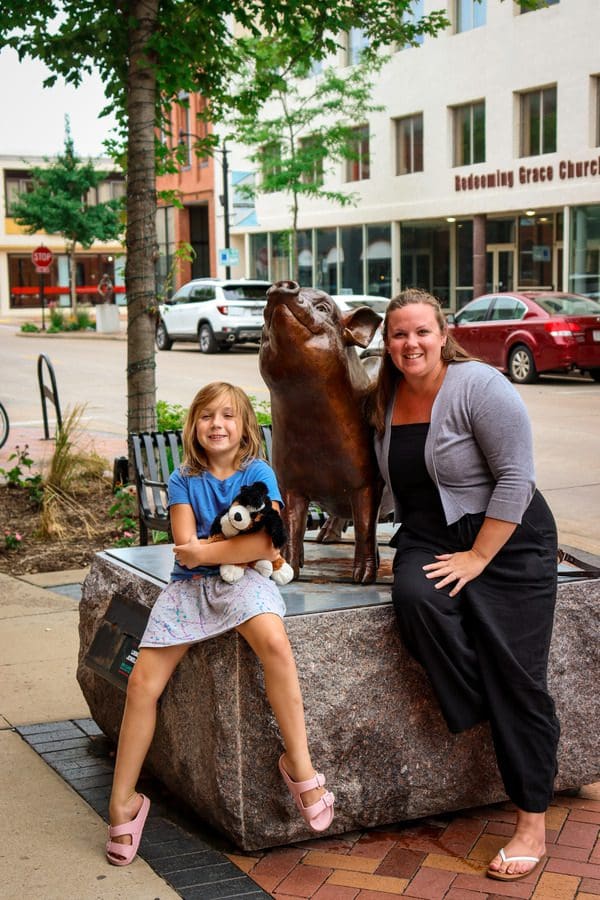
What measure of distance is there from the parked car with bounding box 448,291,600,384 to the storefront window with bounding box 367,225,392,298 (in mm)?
13458

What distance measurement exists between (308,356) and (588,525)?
542 cm

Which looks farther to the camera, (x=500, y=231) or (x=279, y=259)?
(x=279, y=259)

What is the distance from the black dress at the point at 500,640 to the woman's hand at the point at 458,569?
3cm

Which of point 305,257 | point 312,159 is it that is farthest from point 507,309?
point 305,257

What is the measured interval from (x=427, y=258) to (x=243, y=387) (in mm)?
14875

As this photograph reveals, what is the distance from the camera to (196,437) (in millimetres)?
3705

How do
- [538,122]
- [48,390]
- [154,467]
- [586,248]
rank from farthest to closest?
[538,122] < [586,248] < [48,390] < [154,467]

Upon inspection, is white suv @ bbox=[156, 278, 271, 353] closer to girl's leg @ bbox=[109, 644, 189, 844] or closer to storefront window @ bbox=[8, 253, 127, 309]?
girl's leg @ bbox=[109, 644, 189, 844]

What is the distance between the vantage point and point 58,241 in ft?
222

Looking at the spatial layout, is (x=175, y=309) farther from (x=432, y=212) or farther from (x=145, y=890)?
(x=145, y=890)

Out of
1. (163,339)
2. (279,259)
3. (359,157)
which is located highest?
(359,157)

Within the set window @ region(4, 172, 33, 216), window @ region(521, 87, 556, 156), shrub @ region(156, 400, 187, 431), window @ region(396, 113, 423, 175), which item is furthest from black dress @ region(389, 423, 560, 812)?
window @ region(4, 172, 33, 216)

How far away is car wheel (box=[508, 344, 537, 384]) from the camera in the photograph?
1892cm

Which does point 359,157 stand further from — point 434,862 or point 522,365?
point 434,862
